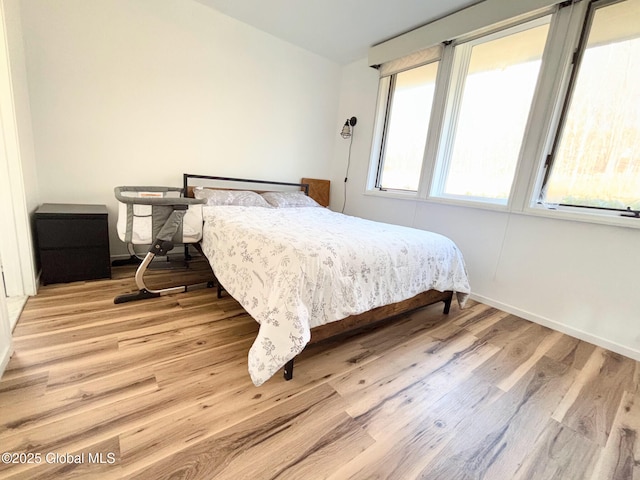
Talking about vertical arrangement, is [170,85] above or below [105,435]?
above

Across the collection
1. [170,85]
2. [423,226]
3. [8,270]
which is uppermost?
[170,85]

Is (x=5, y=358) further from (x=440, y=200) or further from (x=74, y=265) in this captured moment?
(x=440, y=200)

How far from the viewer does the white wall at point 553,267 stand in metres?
1.85

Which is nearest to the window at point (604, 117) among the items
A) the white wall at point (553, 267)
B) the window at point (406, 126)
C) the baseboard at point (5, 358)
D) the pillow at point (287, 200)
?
the white wall at point (553, 267)

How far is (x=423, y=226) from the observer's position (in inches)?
117

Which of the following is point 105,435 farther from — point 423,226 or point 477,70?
point 477,70

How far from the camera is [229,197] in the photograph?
2711mm

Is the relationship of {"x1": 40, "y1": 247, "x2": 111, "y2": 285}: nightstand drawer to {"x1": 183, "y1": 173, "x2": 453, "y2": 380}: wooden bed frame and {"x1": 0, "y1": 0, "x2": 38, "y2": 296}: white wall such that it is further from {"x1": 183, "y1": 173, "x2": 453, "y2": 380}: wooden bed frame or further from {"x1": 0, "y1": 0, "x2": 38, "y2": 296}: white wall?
{"x1": 183, "y1": 173, "x2": 453, "y2": 380}: wooden bed frame

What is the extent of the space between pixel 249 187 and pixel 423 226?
6.91ft

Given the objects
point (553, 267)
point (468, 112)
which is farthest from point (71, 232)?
point (553, 267)

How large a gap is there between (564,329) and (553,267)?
48 centimetres

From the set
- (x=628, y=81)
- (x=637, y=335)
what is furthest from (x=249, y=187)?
(x=637, y=335)

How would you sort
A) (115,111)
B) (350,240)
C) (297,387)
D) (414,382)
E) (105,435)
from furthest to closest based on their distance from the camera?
(115,111), (350,240), (414,382), (297,387), (105,435)

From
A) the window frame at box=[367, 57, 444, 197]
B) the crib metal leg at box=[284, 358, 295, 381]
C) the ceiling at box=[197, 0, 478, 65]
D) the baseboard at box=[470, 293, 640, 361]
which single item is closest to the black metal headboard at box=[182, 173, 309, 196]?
the window frame at box=[367, 57, 444, 197]
